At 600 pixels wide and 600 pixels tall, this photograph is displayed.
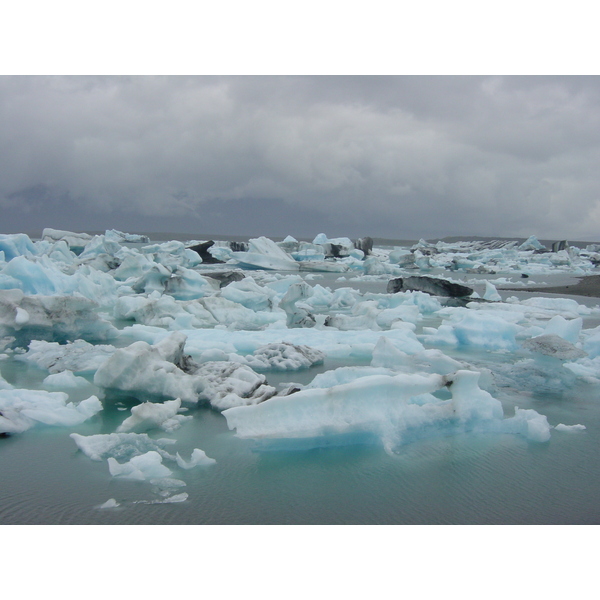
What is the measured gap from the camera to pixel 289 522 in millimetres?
2279

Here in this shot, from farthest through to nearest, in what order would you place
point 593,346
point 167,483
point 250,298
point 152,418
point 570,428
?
point 250,298 → point 593,346 → point 570,428 → point 152,418 → point 167,483

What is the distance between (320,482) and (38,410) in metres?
1.94

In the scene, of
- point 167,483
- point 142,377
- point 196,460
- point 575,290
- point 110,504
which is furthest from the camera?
point 575,290

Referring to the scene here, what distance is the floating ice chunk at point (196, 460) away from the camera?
2768 millimetres

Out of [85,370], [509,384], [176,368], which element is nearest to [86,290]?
[85,370]

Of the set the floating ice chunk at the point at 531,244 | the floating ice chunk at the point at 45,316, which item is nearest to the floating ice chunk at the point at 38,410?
the floating ice chunk at the point at 45,316

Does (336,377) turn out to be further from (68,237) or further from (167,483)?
(68,237)

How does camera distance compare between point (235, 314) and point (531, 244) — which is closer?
point (235, 314)

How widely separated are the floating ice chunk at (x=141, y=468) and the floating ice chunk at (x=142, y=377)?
3.69 ft

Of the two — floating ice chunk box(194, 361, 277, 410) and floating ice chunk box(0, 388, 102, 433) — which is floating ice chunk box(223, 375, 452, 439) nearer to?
floating ice chunk box(194, 361, 277, 410)

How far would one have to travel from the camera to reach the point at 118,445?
298 centimetres

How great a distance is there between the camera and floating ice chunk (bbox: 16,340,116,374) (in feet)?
15.4

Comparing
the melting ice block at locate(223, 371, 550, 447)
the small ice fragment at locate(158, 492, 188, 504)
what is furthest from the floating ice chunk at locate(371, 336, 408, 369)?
the small ice fragment at locate(158, 492, 188, 504)

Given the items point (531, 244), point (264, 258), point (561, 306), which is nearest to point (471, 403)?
point (561, 306)
